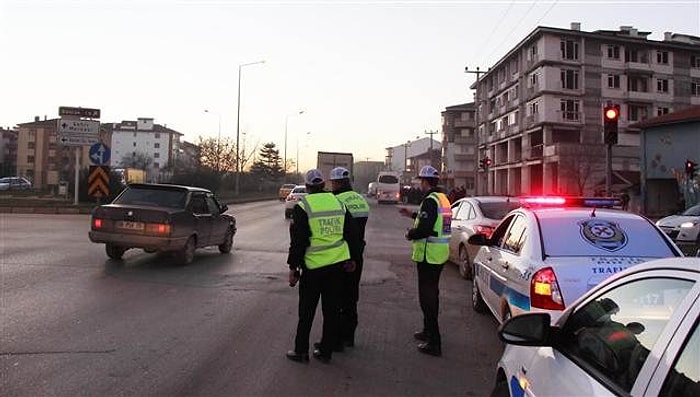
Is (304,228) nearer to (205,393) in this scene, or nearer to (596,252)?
(205,393)

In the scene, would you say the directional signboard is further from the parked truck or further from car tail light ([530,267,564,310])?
Answer: car tail light ([530,267,564,310])

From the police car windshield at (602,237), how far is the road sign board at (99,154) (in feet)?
67.8

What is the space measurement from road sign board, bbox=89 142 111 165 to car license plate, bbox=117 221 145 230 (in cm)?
1266

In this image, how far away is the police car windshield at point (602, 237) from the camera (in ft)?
17.7

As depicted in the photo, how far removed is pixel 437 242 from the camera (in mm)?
6215

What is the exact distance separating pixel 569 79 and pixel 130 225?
60.5 meters

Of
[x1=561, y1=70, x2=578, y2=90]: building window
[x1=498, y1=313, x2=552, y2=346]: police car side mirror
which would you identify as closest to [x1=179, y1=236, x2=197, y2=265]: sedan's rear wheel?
[x1=498, y1=313, x2=552, y2=346]: police car side mirror

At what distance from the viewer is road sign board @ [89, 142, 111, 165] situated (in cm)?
2309

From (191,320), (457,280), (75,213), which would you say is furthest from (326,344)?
(75,213)

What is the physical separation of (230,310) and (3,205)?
24.8 m

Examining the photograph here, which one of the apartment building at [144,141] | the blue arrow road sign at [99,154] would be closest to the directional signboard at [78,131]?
the blue arrow road sign at [99,154]

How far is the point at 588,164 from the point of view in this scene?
5881 centimetres

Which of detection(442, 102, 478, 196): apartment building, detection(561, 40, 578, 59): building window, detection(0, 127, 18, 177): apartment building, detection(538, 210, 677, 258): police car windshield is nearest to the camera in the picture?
detection(538, 210, 677, 258): police car windshield

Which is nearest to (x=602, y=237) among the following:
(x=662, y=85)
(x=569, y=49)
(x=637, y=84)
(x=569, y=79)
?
(x=569, y=79)
